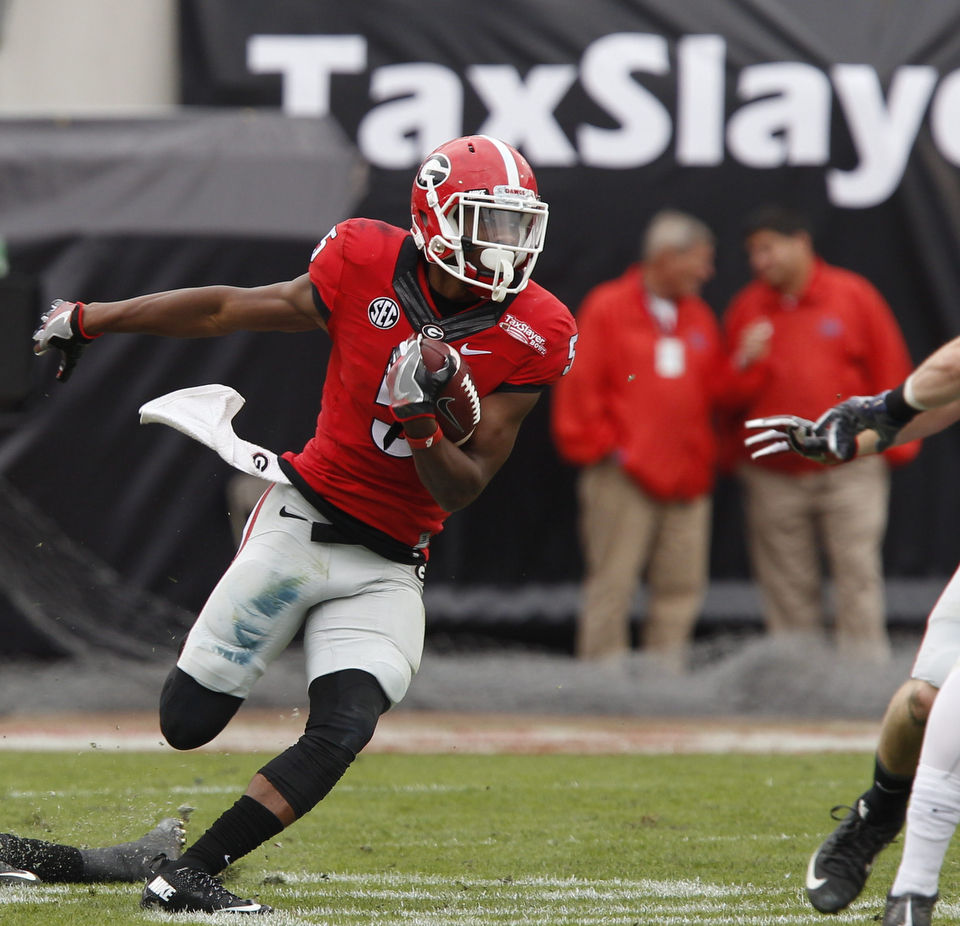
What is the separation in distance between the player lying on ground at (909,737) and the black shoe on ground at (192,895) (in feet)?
4.25

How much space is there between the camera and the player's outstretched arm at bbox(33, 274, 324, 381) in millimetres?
4152

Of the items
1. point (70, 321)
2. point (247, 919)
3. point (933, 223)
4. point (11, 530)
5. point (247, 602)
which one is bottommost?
point (11, 530)

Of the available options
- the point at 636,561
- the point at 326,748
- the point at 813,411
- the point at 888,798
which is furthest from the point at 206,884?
the point at 813,411

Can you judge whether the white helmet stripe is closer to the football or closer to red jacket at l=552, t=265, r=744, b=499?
the football

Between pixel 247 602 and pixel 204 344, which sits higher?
pixel 247 602

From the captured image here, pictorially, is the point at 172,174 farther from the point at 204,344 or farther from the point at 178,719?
the point at 178,719

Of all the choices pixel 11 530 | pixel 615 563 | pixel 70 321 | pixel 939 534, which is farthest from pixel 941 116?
pixel 70 321

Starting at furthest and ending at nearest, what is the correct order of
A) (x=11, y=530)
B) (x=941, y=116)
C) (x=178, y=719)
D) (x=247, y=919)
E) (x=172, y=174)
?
(x=941, y=116) < (x=172, y=174) < (x=11, y=530) < (x=178, y=719) < (x=247, y=919)

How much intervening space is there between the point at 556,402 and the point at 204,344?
5.72 ft

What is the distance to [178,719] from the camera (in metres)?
4.00

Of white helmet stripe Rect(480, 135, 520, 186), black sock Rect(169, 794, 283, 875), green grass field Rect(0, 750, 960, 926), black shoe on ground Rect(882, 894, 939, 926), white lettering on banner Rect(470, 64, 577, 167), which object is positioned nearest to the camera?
black shoe on ground Rect(882, 894, 939, 926)

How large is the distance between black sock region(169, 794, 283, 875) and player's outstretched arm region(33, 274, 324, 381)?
46.3 inches

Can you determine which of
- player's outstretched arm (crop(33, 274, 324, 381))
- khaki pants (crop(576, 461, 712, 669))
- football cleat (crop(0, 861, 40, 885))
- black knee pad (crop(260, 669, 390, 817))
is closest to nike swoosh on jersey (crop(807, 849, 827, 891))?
black knee pad (crop(260, 669, 390, 817))

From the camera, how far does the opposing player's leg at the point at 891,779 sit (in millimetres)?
3717
